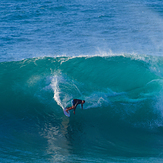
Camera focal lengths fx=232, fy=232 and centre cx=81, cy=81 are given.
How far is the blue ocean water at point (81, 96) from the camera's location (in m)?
8.11

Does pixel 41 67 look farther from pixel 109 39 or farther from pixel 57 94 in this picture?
pixel 109 39

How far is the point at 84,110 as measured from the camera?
1052 centimetres

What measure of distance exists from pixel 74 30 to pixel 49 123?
1354cm

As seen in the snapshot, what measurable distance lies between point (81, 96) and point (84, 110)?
84cm

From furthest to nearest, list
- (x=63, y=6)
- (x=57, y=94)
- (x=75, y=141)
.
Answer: (x=63, y=6) < (x=57, y=94) < (x=75, y=141)

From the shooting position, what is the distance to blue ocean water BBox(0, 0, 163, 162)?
811 centimetres

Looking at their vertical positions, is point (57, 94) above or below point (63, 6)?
below

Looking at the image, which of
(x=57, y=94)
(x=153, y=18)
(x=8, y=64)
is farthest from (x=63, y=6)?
(x=57, y=94)

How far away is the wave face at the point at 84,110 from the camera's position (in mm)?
8031

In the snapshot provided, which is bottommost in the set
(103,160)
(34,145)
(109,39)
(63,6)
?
(103,160)

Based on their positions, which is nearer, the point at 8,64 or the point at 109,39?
the point at 8,64

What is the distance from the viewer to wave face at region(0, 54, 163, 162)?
803cm

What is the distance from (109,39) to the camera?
19.5 metres

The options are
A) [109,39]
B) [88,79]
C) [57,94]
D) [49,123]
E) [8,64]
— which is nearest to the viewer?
[49,123]
